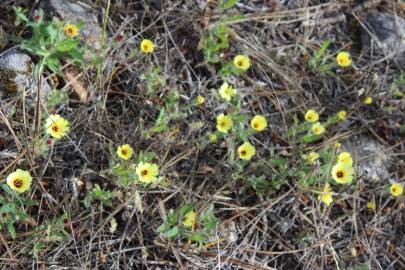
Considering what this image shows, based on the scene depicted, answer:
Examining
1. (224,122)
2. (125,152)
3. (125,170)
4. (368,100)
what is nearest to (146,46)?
(224,122)

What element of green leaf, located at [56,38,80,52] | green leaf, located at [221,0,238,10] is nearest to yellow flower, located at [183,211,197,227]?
green leaf, located at [56,38,80,52]

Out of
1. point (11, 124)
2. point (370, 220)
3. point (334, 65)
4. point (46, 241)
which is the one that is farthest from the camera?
point (334, 65)

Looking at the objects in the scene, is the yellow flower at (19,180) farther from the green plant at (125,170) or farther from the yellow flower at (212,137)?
the yellow flower at (212,137)

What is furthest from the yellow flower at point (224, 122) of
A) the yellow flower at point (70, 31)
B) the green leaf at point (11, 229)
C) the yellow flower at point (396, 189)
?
the green leaf at point (11, 229)

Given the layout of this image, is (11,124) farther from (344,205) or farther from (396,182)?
(396,182)

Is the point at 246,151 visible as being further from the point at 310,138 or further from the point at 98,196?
the point at 98,196

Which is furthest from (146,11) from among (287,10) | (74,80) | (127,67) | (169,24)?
(287,10)
